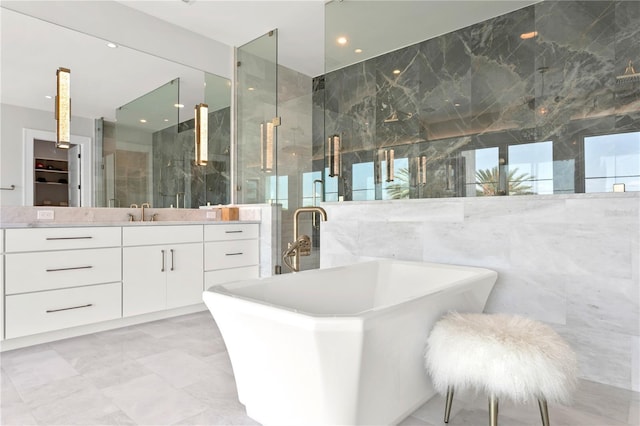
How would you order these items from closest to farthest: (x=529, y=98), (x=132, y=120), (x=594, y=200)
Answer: (x=594, y=200) < (x=529, y=98) < (x=132, y=120)

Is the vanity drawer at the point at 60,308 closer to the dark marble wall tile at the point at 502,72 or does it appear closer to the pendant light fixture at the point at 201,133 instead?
the pendant light fixture at the point at 201,133

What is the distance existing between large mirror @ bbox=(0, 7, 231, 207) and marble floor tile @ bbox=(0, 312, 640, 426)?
127 centimetres

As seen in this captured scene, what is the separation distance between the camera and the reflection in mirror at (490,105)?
2.54 m

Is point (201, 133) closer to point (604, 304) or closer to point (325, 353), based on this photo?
point (325, 353)

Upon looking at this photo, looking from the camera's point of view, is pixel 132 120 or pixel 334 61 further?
pixel 334 61

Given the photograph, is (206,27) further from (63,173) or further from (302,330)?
(302,330)

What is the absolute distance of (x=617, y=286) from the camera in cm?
182

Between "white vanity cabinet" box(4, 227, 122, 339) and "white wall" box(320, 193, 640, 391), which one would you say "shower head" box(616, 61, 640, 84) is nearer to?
"white wall" box(320, 193, 640, 391)

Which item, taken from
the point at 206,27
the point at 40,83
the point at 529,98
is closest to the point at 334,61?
the point at 206,27

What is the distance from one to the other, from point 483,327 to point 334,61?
2.86m

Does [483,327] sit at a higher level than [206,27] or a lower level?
lower

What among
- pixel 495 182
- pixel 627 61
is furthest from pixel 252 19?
pixel 627 61

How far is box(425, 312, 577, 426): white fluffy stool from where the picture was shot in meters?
1.14

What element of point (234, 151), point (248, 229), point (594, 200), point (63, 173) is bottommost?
point (248, 229)
